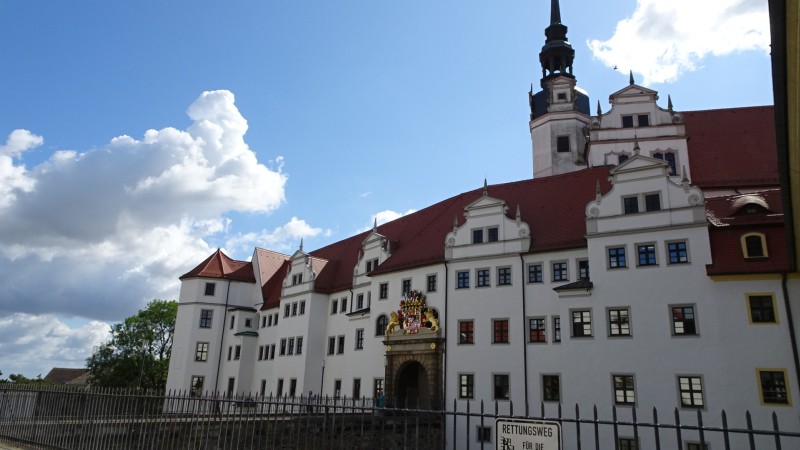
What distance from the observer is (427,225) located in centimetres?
3859

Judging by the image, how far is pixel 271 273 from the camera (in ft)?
177

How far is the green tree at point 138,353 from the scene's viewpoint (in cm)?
6681

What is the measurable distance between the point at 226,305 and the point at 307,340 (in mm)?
12920

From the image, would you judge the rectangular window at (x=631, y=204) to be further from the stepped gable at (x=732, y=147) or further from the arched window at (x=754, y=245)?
the stepped gable at (x=732, y=147)

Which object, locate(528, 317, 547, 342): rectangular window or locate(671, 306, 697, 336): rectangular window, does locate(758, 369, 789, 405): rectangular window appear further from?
locate(528, 317, 547, 342): rectangular window

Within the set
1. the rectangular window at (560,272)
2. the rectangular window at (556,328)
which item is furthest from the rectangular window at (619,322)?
the rectangular window at (560,272)

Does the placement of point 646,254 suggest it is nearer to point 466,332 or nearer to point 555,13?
point 466,332

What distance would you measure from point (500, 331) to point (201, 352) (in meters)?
29.6

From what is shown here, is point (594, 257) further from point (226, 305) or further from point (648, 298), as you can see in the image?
point (226, 305)

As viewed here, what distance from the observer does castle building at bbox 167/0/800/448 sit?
23203 mm

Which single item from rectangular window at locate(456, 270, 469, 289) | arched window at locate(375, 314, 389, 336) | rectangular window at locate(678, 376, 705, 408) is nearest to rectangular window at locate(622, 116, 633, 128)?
rectangular window at locate(456, 270, 469, 289)

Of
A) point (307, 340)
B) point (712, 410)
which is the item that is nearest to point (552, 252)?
point (712, 410)

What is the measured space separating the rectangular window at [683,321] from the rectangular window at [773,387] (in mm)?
2866

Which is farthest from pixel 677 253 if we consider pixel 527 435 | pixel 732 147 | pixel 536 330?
pixel 527 435
